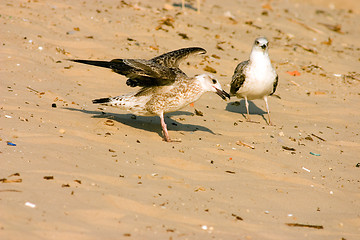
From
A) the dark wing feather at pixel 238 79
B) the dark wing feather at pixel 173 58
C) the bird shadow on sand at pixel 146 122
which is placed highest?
the dark wing feather at pixel 173 58

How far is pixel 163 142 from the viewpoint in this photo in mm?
7047

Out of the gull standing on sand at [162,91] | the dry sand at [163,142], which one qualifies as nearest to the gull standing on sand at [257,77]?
the dry sand at [163,142]

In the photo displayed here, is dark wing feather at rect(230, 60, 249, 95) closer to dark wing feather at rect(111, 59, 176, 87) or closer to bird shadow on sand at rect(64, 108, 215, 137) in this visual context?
bird shadow on sand at rect(64, 108, 215, 137)

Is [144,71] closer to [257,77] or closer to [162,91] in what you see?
[162,91]

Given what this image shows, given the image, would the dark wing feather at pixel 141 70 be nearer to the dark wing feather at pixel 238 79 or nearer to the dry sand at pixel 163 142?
the dry sand at pixel 163 142

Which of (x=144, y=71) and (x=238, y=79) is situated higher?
(x=144, y=71)

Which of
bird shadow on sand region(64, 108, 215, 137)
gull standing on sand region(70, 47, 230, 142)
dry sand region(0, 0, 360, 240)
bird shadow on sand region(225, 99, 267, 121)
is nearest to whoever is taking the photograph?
dry sand region(0, 0, 360, 240)

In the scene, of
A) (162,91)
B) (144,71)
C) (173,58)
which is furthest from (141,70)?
(173,58)

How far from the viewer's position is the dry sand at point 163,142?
4.56 m

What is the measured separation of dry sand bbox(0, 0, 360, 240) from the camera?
456 centimetres

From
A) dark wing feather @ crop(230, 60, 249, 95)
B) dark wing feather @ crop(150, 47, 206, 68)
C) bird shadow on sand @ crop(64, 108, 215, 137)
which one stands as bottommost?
bird shadow on sand @ crop(64, 108, 215, 137)

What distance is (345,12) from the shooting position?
20.1 metres

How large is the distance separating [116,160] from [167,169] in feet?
1.76

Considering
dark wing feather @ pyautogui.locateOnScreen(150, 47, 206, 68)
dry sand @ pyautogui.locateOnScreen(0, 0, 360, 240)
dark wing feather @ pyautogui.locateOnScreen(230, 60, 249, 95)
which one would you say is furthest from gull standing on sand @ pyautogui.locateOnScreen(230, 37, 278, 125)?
dark wing feather @ pyautogui.locateOnScreen(150, 47, 206, 68)
